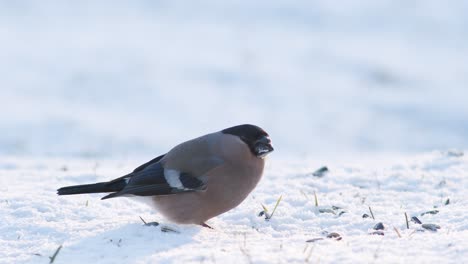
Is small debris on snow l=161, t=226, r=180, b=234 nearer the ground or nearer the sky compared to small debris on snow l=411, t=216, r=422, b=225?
nearer the sky

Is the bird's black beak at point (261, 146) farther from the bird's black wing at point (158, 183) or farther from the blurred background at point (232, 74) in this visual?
the blurred background at point (232, 74)

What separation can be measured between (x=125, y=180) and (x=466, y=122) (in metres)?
12.2

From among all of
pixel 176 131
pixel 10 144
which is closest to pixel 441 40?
pixel 176 131

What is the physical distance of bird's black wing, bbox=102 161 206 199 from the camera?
5.21 m

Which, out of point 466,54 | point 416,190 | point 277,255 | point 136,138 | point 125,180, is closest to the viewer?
point 277,255

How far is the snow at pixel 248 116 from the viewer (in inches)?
194

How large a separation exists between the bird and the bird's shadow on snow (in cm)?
17

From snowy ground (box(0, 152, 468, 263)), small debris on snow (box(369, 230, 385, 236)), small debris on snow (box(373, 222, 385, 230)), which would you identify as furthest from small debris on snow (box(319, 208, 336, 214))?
small debris on snow (box(369, 230, 385, 236))

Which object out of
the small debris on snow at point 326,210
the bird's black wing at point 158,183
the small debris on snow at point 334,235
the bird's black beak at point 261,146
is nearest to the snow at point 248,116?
the small debris on snow at point 326,210

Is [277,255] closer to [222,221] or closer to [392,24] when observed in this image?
[222,221]

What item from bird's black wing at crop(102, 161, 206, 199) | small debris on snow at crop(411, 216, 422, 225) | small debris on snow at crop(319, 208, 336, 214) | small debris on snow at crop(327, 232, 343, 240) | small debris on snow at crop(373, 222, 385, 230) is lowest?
small debris on snow at crop(411, 216, 422, 225)

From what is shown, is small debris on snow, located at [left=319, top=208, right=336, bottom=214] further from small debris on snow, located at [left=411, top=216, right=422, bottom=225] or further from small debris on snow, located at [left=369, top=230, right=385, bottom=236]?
small debris on snow, located at [left=369, top=230, right=385, bottom=236]

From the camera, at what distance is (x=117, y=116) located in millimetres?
16062

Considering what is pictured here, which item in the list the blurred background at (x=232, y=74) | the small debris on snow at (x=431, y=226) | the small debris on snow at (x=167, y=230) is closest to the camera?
the small debris on snow at (x=167, y=230)
